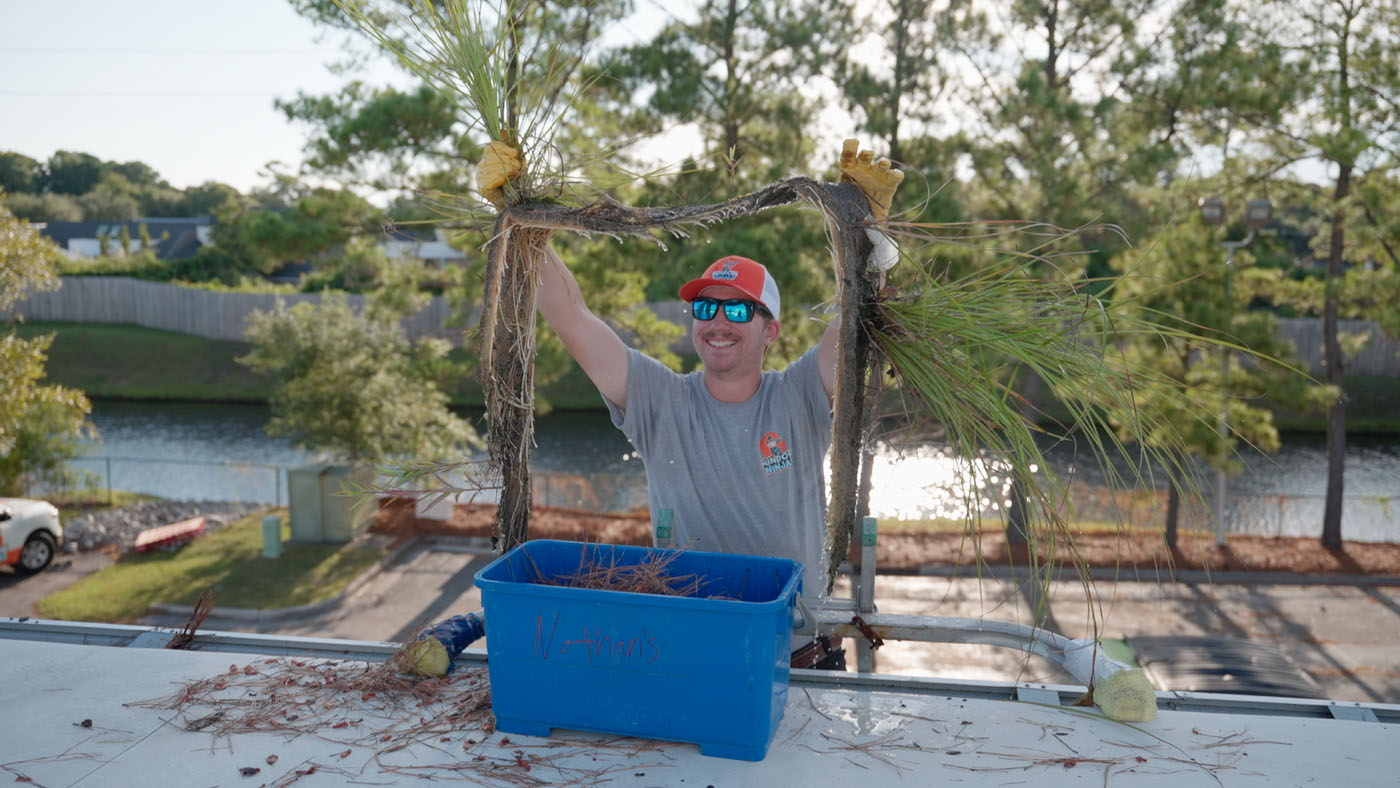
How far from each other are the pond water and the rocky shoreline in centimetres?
34

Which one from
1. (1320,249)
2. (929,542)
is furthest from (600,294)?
(1320,249)

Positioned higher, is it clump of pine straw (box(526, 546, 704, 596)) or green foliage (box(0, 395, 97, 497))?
clump of pine straw (box(526, 546, 704, 596))

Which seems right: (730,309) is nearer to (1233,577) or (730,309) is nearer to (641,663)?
(641,663)

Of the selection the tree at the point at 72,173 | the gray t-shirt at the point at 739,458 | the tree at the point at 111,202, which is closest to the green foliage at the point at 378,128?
the gray t-shirt at the point at 739,458

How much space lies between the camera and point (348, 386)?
1359 centimetres

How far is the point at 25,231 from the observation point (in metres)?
12.7

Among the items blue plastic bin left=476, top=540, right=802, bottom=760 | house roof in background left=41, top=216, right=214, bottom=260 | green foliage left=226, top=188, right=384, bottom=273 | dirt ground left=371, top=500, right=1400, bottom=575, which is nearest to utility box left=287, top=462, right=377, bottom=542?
dirt ground left=371, top=500, right=1400, bottom=575

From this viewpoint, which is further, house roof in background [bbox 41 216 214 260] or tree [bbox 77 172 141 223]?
tree [bbox 77 172 141 223]

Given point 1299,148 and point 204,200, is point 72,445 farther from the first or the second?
point 204,200

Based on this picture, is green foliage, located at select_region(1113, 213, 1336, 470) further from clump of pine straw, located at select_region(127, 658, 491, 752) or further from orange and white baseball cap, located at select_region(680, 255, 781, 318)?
clump of pine straw, located at select_region(127, 658, 491, 752)

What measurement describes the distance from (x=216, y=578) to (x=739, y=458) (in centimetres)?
1087

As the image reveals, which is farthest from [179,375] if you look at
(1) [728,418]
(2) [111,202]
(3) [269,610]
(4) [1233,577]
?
(2) [111,202]

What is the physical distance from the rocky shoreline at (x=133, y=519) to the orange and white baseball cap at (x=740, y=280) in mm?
12737

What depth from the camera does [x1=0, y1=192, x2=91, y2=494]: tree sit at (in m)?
12.3
